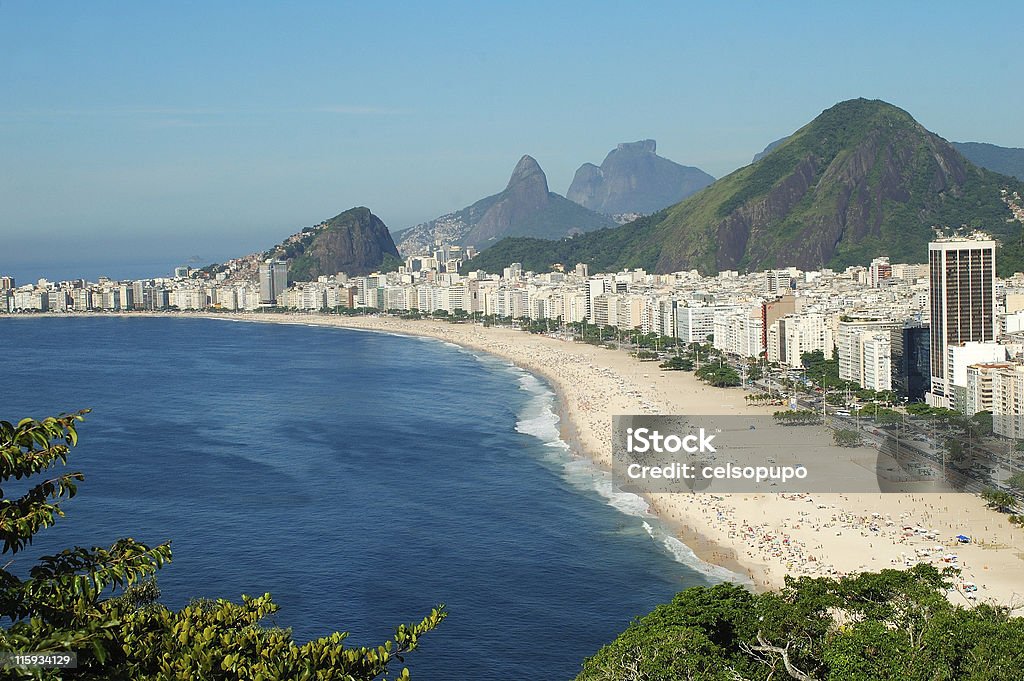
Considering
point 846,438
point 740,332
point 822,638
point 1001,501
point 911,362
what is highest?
point 740,332

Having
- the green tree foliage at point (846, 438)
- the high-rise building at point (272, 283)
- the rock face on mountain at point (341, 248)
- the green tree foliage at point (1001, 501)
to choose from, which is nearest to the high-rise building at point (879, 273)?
the green tree foliage at point (846, 438)

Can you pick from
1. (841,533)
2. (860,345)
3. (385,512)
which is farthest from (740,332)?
(841,533)

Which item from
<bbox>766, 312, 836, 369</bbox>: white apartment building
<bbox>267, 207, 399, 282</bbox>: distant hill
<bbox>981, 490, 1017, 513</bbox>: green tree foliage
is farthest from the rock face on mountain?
<bbox>981, 490, 1017, 513</bbox>: green tree foliage

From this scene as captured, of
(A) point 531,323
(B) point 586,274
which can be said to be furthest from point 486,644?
(B) point 586,274

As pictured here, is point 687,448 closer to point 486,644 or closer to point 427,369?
point 486,644

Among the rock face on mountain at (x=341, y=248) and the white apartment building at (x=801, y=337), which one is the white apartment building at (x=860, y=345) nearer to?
the white apartment building at (x=801, y=337)

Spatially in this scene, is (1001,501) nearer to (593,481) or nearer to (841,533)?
(841,533)
